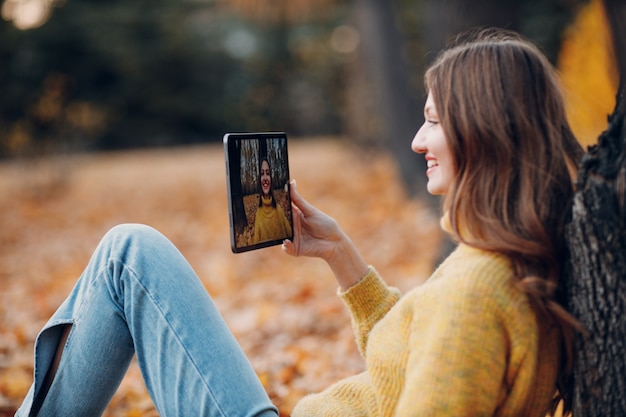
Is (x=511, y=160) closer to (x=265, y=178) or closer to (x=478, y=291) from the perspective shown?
(x=478, y=291)

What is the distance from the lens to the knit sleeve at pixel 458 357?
1383 millimetres

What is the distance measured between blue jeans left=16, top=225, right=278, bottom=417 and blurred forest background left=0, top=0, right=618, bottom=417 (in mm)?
1076

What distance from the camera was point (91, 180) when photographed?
13.0 m

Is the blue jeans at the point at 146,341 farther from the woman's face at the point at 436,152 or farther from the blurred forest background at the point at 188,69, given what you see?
the blurred forest background at the point at 188,69

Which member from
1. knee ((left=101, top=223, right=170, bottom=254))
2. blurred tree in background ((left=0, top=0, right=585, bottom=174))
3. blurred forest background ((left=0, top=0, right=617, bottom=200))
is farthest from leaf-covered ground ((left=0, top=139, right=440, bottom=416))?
blurred tree in background ((left=0, top=0, right=585, bottom=174))

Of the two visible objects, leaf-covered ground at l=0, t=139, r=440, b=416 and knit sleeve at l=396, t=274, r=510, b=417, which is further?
leaf-covered ground at l=0, t=139, r=440, b=416

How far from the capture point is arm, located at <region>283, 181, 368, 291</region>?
2086mm

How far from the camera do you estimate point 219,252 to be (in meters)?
6.86

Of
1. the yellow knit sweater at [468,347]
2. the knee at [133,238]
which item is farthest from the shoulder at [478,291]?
the knee at [133,238]

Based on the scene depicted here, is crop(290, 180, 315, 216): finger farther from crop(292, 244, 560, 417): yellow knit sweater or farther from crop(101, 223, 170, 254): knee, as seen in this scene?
crop(292, 244, 560, 417): yellow knit sweater

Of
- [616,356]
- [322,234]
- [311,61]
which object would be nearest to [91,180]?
[311,61]

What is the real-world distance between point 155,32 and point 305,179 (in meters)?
11.9

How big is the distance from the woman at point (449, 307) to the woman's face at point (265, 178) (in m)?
0.29

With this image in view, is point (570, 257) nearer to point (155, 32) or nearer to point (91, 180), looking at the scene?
point (91, 180)
